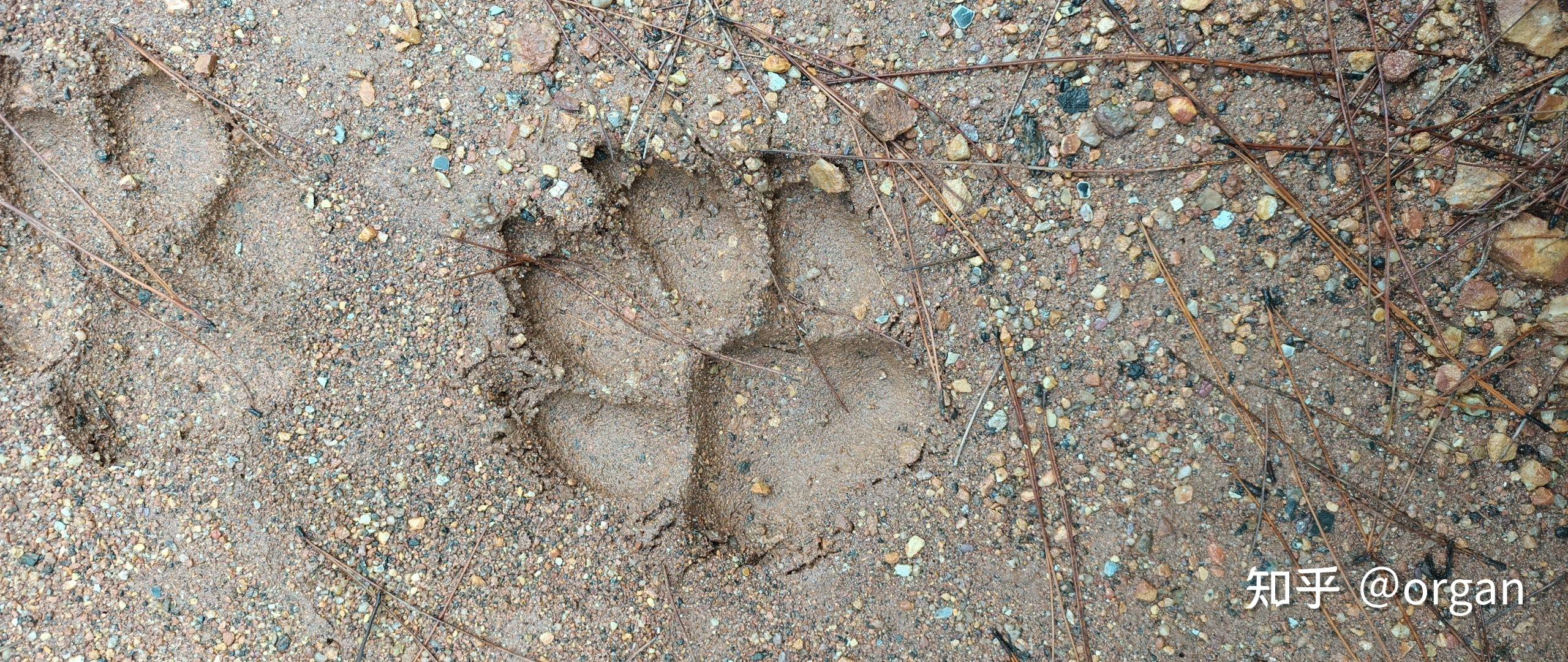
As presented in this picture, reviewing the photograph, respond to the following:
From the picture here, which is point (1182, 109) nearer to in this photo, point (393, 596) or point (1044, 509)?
point (1044, 509)

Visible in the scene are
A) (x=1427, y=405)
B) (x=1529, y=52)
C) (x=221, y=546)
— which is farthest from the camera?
(x=221, y=546)

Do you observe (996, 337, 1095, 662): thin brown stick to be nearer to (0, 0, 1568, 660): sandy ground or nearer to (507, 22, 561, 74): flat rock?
(0, 0, 1568, 660): sandy ground

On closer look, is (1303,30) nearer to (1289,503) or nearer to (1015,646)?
(1289,503)

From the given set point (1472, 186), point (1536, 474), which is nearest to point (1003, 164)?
point (1472, 186)

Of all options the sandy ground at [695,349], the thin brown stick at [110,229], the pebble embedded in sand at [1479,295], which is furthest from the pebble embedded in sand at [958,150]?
the thin brown stick at [110,229]

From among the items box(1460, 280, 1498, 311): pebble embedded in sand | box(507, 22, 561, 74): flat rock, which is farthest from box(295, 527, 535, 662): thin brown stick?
box(1460, 280, 1498, 311): pebble embedded in sand

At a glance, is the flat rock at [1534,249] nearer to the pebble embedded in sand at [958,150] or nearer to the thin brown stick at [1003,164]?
the thin brown stick at [1003,164]

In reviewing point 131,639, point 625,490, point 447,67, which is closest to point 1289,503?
point 625,490
